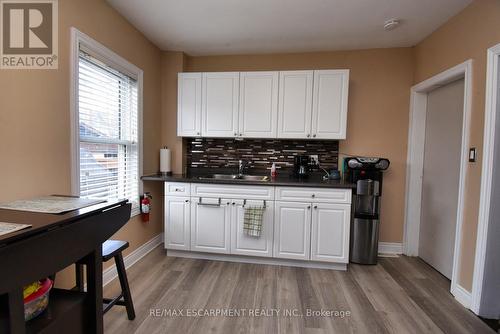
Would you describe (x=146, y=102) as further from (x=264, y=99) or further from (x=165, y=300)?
(x=165, y=300)

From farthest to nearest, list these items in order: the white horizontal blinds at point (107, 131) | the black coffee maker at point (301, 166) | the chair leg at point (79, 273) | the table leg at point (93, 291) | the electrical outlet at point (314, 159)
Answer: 1. the electrical outlet at point (314, 159)
2. the black coffee maker at point (301, 166)
3. the white horizontal blinds at point (107, 131)
4. the chair leg at point (79, 273)
5. the table leg at point (93, 291)

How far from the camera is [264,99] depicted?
9.43 ft

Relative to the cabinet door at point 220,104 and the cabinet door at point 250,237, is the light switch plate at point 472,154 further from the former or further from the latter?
the cabinet door at point 220,104

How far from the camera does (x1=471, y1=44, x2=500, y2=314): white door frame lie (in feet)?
5.87

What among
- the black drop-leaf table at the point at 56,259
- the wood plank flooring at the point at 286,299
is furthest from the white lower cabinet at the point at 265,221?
the black drop-leaf table at the point at 56,259

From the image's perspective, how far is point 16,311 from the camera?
901 millimetres

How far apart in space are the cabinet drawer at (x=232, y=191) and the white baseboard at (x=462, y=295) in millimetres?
1807

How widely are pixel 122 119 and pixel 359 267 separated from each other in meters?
3.06

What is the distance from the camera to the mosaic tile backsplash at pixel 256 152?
313 centimetres

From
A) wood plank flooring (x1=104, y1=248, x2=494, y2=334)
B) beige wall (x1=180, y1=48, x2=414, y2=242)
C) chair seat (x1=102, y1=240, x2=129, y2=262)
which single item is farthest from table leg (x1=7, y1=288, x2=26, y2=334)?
beige wall (x1=180, y1=48, x2=414, y2=242)

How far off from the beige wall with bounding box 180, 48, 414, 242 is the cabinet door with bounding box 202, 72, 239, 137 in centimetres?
104

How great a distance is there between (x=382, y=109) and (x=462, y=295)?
208 cm

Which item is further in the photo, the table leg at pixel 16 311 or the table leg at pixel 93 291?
the table leg at pixel 93 291

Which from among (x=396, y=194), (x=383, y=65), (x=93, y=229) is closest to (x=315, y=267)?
(x=396, y=194)
